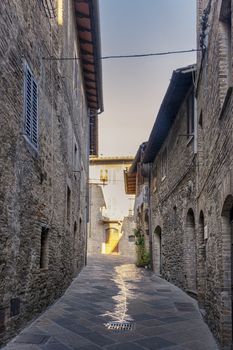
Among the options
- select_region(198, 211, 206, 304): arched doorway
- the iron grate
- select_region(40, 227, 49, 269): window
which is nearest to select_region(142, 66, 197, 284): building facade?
select_region(198, 211, 206, 304): arched doorway

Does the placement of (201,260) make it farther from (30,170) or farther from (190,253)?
(30,170)

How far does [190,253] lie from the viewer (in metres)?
10.9

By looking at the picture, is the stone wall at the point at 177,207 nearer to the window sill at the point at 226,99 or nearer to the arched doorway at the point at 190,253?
the arched doorway at the point at 190,253

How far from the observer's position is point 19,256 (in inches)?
263

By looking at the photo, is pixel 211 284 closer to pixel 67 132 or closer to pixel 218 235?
pixel 218 235

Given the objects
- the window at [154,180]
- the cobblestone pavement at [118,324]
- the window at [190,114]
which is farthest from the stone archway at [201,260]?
the window at [154,180]

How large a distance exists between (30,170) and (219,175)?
9.89 feet

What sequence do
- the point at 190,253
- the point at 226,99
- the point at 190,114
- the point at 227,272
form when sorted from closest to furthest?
1. the point at 226,99
2. the point at 227,272
3. the point at 190,253
4. the point at 190,114

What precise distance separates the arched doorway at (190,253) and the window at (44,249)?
12.2ft

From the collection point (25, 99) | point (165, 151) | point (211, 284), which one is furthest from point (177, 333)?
point (165, 151)

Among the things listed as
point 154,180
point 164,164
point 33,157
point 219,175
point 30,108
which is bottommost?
point 219,175

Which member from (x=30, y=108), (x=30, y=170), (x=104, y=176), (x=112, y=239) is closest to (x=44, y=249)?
(x=30, y=170)

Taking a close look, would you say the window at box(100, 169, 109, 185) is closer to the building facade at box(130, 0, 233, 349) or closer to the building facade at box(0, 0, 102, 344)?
the building facade at box(130, 0, 233, 349)

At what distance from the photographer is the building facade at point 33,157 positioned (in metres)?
6.03
